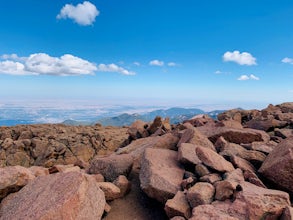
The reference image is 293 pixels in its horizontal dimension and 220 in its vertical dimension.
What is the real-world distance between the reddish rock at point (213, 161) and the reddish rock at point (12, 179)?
599cm

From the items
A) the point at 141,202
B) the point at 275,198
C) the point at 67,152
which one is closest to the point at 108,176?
the point at 141,202

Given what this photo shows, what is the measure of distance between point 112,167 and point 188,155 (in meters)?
3.10

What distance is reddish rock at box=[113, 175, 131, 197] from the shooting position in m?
10.2

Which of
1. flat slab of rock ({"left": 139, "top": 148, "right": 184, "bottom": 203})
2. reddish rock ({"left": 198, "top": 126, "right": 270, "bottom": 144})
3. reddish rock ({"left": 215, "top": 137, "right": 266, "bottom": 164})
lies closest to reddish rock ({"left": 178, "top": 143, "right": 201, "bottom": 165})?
flat slab of rock ({"left": 139, "top": 148, "right": 184, "bottom": 203})

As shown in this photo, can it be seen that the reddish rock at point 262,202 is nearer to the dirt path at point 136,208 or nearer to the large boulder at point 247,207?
the large boulder at point 247,207

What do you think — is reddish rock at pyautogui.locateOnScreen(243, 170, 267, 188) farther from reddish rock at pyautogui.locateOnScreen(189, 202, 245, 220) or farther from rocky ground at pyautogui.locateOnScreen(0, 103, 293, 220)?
reddish rock at pyautogui.locateOnScreen(189, 202, 245, 220)

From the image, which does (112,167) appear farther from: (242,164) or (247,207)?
(247,207)

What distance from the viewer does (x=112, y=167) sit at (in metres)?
11.5

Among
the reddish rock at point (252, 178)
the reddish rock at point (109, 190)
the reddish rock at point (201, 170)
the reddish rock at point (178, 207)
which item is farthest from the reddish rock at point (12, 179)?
the reddish rock at point (252, 178)

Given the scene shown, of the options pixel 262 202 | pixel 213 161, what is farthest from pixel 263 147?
pixel 262 202

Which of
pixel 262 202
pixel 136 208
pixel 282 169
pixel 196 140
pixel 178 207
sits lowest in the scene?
pixel 136 208

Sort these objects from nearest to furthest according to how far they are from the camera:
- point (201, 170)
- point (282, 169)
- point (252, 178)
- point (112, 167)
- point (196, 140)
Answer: point (282, 169) → point (252, 178) → point (201, 170) → point (112, 167) → point (196, 140)

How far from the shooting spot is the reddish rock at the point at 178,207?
26.0 feet

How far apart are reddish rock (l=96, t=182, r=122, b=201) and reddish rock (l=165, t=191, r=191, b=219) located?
7.64 feet
